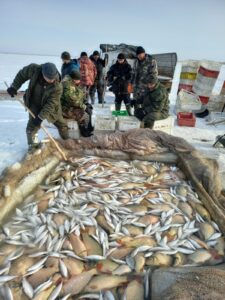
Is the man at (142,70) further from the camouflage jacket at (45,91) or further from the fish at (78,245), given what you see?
the fish at (78,245)

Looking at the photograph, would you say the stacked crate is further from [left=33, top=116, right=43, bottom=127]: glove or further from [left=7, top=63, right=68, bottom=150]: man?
[left=33, top=116, right=43, bottom=127]: glove

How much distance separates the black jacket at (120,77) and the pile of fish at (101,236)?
13.6 feet

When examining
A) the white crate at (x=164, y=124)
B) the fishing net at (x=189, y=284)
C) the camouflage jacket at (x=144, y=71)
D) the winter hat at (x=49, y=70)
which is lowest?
the white crate at (x=164, y=124)

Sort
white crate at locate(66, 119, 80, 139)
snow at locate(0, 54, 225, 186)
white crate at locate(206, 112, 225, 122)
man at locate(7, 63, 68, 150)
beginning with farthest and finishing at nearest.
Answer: white crate at locate(206, 112, 225, 122)
white crate at locate(66, 119, 80, 139)
snow at locate(0, 54, 225, 186)
man at locate(7, 63, 68, 150)

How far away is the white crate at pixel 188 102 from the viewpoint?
1005cm

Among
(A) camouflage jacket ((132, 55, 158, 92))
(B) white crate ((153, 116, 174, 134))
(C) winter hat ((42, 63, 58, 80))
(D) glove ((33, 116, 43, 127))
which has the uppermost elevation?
(C) winter hat ((42, 63, 58, 80))

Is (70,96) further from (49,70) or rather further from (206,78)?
(206,78)

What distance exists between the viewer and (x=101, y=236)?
3662mm

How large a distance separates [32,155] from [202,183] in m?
3.09

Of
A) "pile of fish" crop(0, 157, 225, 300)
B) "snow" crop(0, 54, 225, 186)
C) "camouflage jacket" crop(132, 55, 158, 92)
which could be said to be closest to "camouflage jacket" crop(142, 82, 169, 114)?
"camouflage jacket" crop(132, 55, 158, 92)

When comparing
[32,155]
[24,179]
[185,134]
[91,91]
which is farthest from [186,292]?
[91,91]

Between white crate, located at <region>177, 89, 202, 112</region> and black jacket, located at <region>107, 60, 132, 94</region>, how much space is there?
2352 mm

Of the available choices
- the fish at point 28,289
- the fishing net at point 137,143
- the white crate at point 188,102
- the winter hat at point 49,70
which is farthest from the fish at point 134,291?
the white crate at point 188,102

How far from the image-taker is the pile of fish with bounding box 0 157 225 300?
3.04 m
